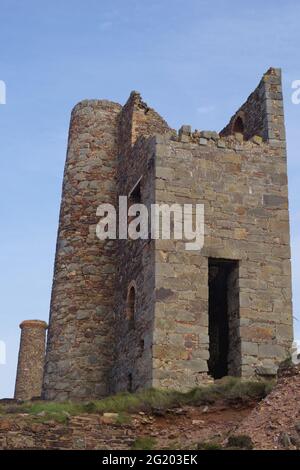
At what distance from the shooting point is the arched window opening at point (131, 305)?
53.7ft

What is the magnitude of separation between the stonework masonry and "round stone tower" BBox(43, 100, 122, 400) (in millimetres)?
25

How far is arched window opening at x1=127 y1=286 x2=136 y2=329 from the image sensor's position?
53.7ft

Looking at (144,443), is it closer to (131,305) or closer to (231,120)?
(131,305)

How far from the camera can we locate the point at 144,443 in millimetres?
11594

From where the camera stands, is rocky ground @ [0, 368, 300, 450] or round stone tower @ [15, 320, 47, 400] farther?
round stone tower @ [15, 320, 47, 400]

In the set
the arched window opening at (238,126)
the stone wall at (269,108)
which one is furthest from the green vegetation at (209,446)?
the arched window opening at (238,126)

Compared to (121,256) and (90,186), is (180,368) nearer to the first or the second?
(121,256)

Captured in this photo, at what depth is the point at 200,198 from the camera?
51.4 ft

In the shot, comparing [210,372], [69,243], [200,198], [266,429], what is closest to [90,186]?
[69,243]

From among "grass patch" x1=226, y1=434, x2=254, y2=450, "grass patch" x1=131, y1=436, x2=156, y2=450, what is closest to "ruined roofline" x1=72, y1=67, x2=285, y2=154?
"grass patch" x1=131, y1=436, x2=156, y2=450

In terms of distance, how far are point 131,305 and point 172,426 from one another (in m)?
4.61

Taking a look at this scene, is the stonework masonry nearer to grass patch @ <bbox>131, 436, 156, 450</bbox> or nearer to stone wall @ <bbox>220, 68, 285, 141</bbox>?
stone wall @ <bbox>220, 68, 285, 141</bbox>

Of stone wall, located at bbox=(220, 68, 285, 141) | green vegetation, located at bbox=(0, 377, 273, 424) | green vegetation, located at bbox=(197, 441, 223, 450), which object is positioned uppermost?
stone wall, located at bbox=(220, 68, 285, 141)

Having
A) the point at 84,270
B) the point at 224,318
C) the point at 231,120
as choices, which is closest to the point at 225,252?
the point at 224,318
